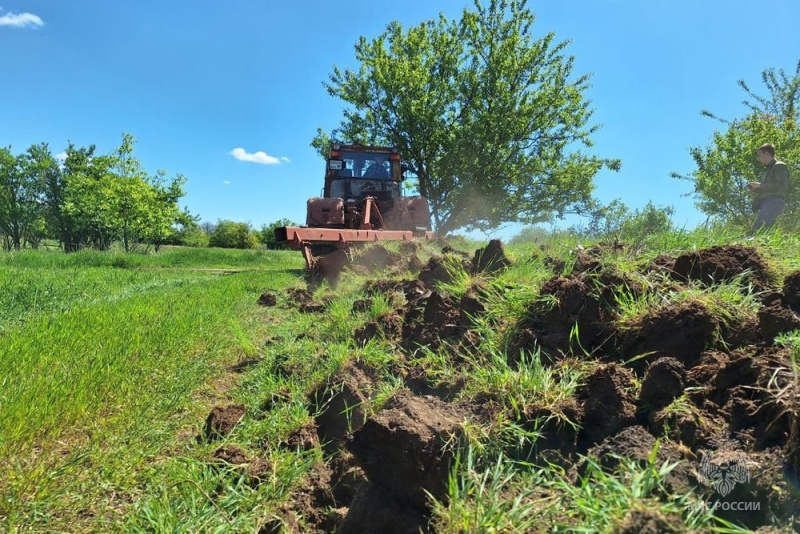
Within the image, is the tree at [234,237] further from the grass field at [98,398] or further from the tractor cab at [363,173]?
the grass field at [98,398]

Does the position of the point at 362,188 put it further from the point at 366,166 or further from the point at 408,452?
the point at 408,452

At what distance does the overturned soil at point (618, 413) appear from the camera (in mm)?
1373

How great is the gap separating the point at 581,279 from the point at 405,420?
144cm

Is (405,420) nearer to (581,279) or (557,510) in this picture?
(557,510)

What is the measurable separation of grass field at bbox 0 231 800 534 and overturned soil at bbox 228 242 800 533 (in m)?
0.05

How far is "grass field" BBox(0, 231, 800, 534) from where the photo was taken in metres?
1.49

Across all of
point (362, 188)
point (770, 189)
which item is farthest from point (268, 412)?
point (362, 188)

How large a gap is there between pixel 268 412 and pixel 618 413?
2.00 m

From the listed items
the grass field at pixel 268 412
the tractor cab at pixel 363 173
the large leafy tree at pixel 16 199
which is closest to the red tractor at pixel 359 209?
the tractor cab at pixel 363 173

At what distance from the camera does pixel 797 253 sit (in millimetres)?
2873

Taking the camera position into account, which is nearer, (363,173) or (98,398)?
(98,398)

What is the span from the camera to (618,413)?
5.82 ft

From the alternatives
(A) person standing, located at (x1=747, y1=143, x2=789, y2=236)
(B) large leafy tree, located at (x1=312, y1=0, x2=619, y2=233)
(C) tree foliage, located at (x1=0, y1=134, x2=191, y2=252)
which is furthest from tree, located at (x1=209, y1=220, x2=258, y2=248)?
(A) person standing, located at (x1=747, y1=143, x2=789, y2=236)

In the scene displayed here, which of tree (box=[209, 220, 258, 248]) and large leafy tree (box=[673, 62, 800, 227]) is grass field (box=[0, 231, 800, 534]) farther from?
tree (box=[209, 220, 258, 248])
